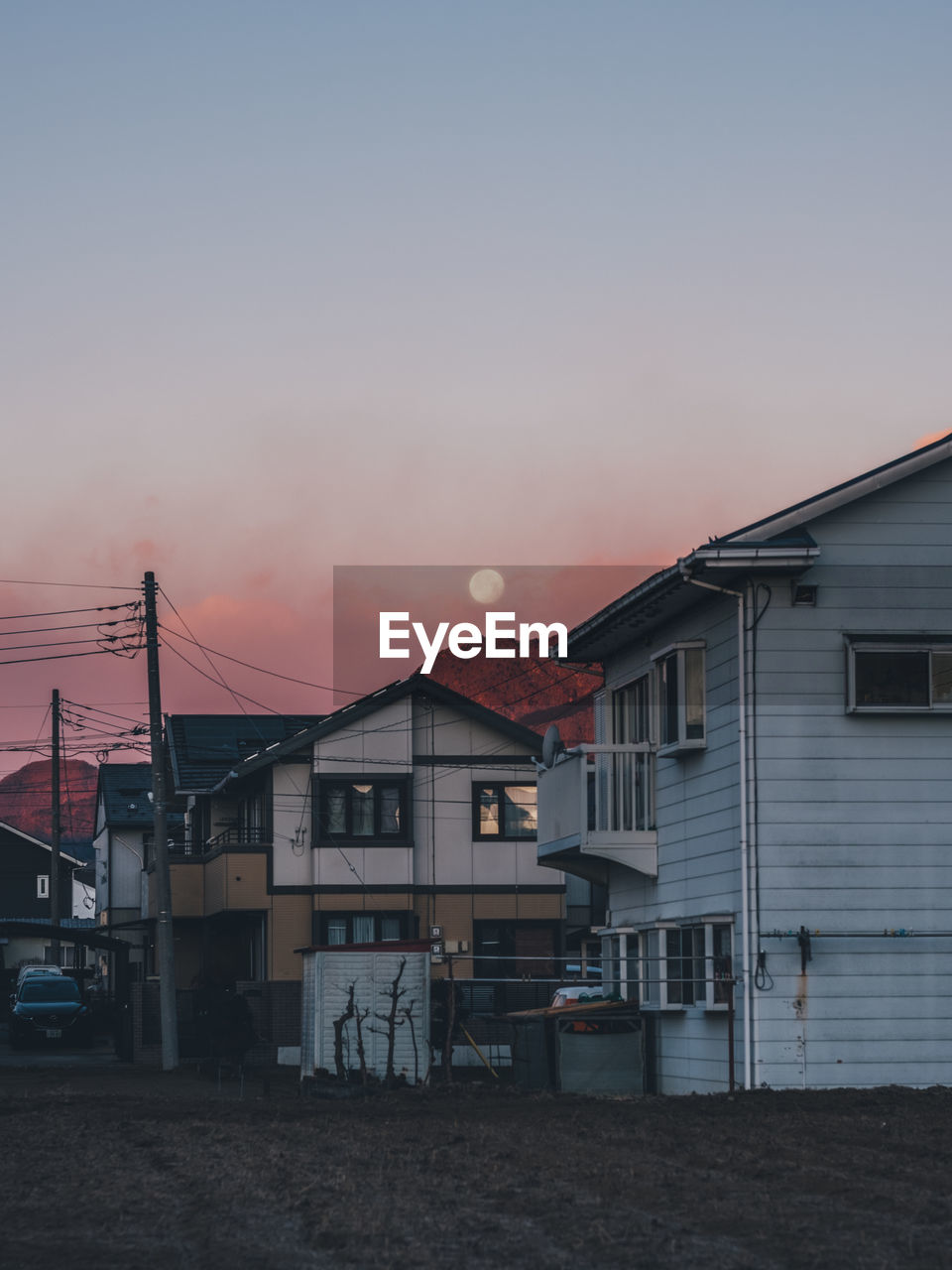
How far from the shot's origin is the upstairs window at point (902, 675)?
20.7 metres

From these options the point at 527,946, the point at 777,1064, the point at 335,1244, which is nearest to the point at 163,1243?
the point at 335,1244

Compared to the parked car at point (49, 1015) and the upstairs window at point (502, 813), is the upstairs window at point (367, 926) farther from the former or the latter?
the parked car at point (49, 1015)

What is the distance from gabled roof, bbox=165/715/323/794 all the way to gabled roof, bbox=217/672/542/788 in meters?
7.21

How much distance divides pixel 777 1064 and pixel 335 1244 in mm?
10326

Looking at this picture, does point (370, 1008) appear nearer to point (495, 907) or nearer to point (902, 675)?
point (902, 675)

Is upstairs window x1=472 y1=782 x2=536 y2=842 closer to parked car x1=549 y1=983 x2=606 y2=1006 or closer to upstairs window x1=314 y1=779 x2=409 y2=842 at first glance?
upstairs window x1=314 y1=779 x2=409 y2=842

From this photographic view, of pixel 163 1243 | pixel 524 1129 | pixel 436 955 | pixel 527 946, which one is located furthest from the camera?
pixel 527 946

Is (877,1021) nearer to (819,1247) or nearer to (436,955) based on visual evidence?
(819,1247)

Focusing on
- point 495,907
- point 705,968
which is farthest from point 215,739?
point 705,968

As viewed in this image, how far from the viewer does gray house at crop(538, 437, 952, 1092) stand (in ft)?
64.7

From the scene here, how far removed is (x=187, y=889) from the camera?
1797 inches

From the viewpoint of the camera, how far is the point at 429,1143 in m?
15.5

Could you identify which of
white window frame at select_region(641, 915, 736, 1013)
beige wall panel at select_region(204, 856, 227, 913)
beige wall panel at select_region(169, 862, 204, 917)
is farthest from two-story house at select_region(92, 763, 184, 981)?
white window frame at select_region(641, 915, 736, 1013)

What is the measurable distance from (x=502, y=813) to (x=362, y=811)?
143 inches
